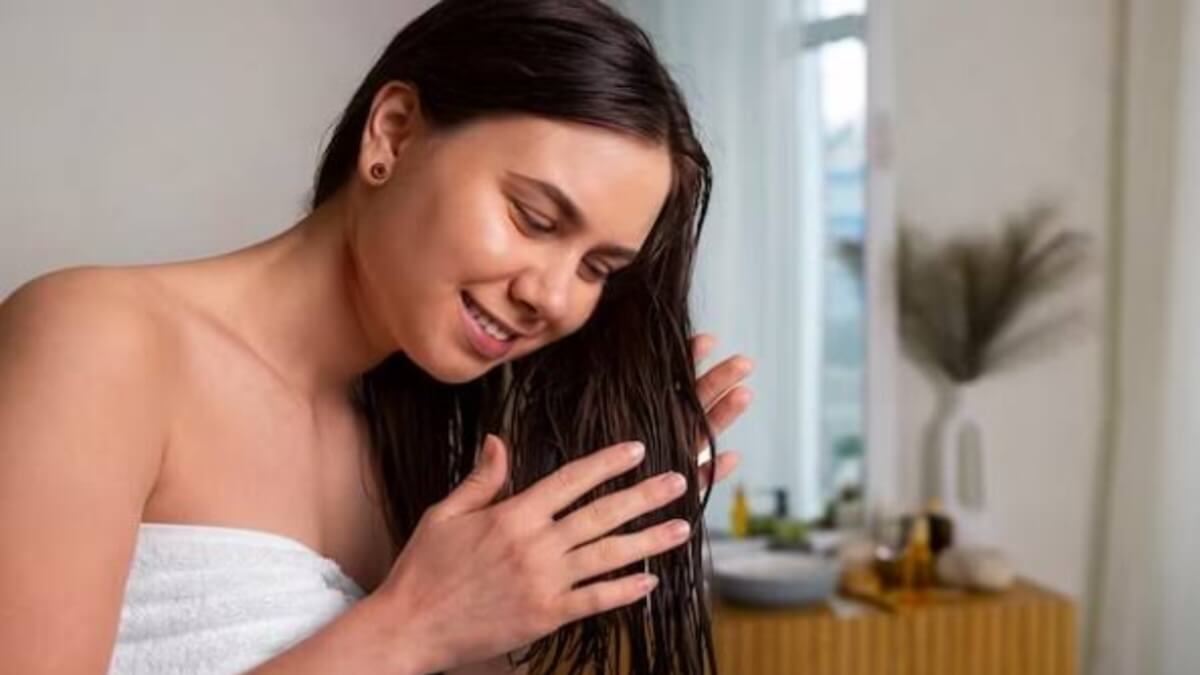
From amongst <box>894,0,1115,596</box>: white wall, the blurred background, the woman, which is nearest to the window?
the blurred background

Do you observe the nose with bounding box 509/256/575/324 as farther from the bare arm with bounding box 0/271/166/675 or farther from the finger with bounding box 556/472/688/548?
the bare arm with bounding box 0/271/166/675

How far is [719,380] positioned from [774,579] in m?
1.01

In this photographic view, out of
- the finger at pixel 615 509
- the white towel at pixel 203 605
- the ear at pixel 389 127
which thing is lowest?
the white towel at pixel 203 605

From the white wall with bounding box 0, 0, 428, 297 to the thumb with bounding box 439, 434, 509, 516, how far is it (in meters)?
1.35

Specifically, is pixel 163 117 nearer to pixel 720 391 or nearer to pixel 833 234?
pixel 833 234

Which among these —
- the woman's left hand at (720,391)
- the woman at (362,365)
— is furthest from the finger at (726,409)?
the woman at (362,365)

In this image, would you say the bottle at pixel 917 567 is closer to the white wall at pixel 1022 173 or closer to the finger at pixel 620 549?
the white wall at pixel 1022 173

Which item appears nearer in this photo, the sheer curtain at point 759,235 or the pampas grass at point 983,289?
the sheer curtain at point 759,235

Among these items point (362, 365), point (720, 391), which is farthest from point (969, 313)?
point (362, 365)

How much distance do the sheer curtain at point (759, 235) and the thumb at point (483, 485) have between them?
4.26ft

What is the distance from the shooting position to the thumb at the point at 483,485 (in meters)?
0.85

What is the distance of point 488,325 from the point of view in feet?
2.84

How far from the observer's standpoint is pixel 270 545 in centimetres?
89

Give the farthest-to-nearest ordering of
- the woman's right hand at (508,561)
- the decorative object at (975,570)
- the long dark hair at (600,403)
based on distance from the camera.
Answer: the decorative object at (975,570), the long dark hair at (600,403), the woman's right hand at (508,561)
